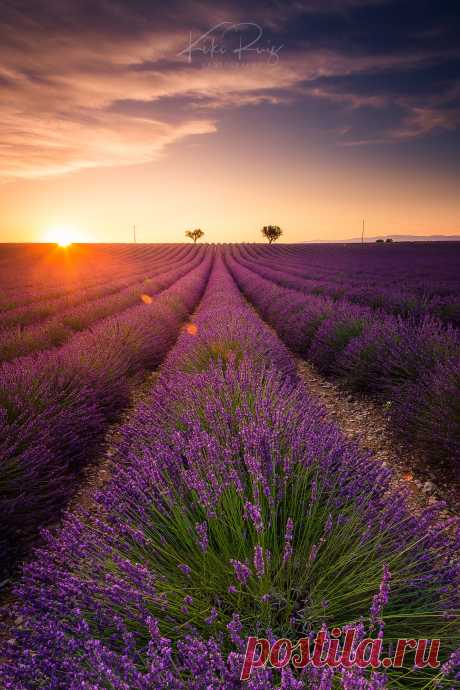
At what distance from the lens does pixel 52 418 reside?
2.86 m

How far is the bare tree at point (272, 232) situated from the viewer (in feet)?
A: 248

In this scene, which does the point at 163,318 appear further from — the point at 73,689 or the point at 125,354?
the point at 73,689

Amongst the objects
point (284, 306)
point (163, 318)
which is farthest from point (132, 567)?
point (284, 306)

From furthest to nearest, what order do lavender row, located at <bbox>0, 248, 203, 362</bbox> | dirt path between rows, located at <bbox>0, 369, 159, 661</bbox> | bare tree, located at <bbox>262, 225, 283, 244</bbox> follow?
bare tree, located at <bbox>262, 225, 283, 244</bbox> < lavender row, located at <bbox>0, 248, 203, 362</bbox> < dirt path between rows, located at <bbox>0, 369, 159, 661</bbox>

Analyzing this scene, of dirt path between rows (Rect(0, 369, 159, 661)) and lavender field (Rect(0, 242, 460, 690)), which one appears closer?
lavender field (Rect(0, 242, 460, 690))

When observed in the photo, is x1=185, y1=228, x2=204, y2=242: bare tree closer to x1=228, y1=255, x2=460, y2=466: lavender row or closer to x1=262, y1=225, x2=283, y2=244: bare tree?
x1=262, y1=225, x2=283, y2=244: bare tree

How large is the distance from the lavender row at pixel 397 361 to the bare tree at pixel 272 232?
70.8 meters

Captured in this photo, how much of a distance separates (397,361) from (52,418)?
3.57 m

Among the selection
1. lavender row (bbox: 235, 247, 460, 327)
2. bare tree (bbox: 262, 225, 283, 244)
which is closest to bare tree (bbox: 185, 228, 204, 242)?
bare tree (bbox: 262, 225, 283, 244)

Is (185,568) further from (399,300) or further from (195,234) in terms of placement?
(195,234)

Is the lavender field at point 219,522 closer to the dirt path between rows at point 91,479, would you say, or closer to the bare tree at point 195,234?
the dirt path between rows at point 91,479

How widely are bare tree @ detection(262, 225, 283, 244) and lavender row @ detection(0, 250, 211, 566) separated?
73.9 meters

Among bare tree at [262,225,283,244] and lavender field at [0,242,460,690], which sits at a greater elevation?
bare tree at [262,225,283,244]

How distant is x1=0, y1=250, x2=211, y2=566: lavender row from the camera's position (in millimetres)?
2225
